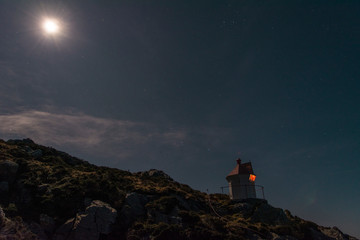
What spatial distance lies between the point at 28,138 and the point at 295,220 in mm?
50870

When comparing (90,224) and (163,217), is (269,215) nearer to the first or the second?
(163,217)

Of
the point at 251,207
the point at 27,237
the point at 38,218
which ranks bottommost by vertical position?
the point at 27,237

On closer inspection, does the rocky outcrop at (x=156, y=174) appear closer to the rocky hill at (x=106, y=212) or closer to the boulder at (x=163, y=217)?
the rocky hill at (x=106, y=212)

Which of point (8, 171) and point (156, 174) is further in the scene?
point (156, 174)

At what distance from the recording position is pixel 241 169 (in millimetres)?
39625

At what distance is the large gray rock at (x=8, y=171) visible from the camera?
24438 millimetres

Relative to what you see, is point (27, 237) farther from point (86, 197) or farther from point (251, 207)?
point (251, 207)

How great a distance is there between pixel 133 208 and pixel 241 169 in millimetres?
22544

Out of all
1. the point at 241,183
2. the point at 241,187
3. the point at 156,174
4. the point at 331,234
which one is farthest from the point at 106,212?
the point at 331,234

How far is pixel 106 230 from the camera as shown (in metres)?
20.5

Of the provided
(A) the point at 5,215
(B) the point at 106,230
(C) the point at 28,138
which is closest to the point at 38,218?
(A) the point at 5,215

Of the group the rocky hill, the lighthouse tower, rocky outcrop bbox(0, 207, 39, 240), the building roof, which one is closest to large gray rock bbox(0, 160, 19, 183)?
the rocky hill

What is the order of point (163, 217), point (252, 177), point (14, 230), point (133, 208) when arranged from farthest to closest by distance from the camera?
1. point (252, 177)
2. point (133, 208)
3. point (163, 217)
4. point (14, 230)

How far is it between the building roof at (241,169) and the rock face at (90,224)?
2405 centimetres
